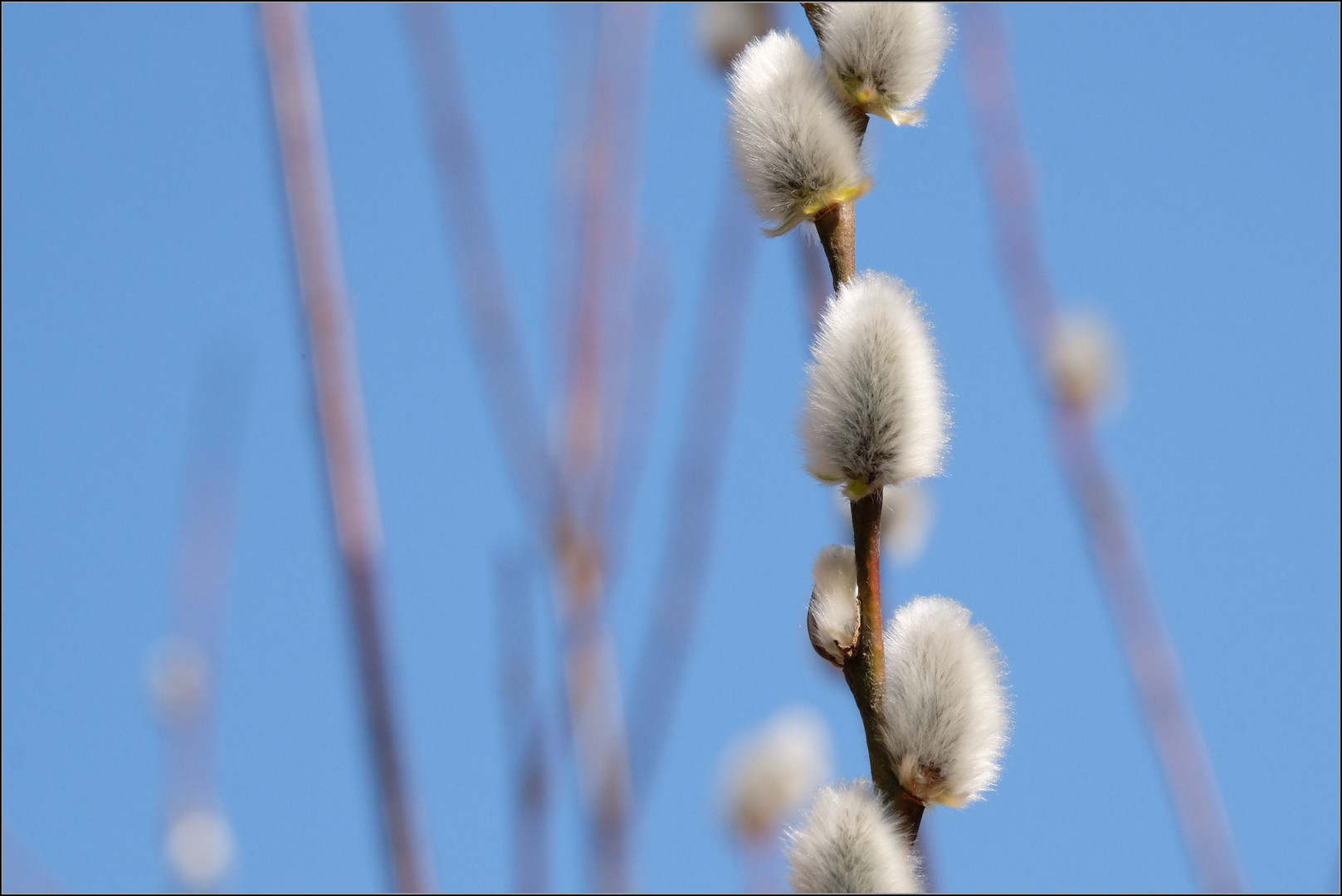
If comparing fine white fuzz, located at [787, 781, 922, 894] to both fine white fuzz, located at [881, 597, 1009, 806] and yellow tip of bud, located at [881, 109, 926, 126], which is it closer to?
fine white fuzz, located at [881, 597, 1009, 806]

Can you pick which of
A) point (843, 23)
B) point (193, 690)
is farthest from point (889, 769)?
point (193, 690)

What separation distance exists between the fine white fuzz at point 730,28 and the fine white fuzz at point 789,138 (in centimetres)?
47

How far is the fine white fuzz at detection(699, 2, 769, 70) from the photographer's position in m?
1.44

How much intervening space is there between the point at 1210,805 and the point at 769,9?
101 centimetres

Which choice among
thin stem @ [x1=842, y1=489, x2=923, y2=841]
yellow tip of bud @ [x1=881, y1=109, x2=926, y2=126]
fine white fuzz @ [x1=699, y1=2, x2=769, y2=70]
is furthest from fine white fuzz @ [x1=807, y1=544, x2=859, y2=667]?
fine white fuzz @ [x1=699, y1=2, x2=769, y2=70]

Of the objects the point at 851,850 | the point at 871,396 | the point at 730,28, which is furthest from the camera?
the point at 730,28

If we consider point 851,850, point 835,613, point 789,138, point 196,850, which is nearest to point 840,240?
point 789,138

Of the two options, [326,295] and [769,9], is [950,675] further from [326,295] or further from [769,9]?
[769,9]

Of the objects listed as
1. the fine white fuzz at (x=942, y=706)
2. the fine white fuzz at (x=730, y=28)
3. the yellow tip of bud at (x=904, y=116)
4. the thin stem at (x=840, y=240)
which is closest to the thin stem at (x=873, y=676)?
the fine white fuzz at (x=942, y=706)

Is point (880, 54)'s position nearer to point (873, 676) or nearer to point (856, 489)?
point (856, 489)

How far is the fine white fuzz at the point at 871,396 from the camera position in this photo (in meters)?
0.88

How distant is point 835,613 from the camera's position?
0.83m

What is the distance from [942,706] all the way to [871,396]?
22 centimetres

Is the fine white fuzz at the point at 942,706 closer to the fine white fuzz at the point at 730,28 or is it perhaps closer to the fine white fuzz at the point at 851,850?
the fine white fuzz at the point at 851,850
